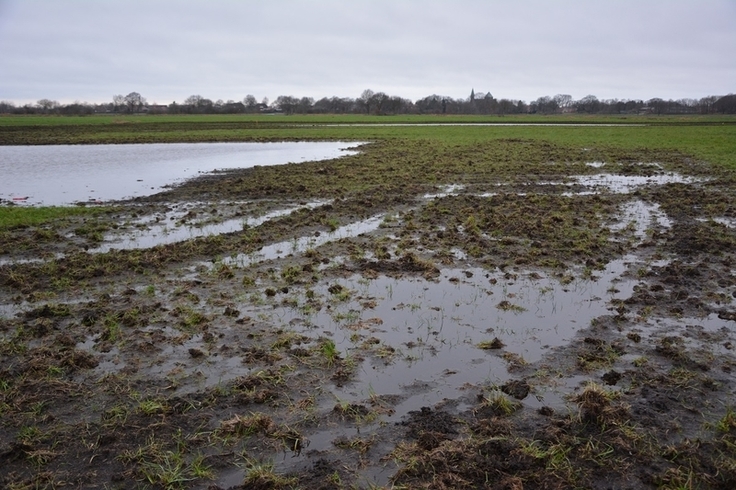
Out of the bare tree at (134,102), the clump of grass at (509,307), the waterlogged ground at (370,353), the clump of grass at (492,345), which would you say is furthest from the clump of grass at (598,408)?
the bare tree at (134,102)

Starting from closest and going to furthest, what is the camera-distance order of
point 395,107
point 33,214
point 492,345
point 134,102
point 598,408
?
point 598,408 → point 492,345 → point 33,214 → point 395,107 → point 134,102

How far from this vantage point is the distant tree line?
141875mm

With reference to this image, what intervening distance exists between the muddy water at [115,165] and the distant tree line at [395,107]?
102011mm

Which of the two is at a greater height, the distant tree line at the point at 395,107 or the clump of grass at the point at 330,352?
the distant tree line at the point at 395,107

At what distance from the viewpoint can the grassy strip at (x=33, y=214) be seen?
48.8 ft

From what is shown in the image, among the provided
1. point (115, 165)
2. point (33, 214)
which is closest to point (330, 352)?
point (33, 214)

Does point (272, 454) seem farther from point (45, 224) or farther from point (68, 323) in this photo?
point (45, 224)

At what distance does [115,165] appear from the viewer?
30484mm

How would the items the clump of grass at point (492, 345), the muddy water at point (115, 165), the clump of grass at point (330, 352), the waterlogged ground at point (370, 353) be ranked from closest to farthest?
1. the waterlogged ground at point (370, 353)
2. the clump of grass at point (330, 352)
3. the clump of grass at point (492, 345)
4. the muddy water at point (115, 165)

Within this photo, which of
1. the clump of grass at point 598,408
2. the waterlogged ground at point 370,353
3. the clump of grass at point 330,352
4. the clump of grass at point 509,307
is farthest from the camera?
the clump of grass at point 509,307

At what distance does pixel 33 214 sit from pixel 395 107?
139 metres

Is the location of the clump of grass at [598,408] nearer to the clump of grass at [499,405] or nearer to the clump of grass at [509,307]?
the clump of grass at [499,405]

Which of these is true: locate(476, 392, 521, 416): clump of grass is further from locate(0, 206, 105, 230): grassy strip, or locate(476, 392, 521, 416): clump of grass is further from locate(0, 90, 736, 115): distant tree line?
locate(0, 90, 736, 115): distant tree line

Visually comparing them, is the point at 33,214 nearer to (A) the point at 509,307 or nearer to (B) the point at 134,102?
(A) the point at 509,307
